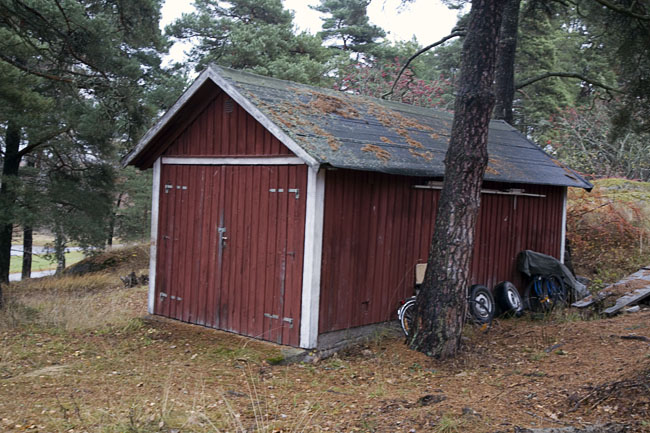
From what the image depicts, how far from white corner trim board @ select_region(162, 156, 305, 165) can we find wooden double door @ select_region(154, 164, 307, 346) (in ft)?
0.24

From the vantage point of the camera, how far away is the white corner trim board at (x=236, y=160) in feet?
25.4

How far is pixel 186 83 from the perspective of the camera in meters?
19.1

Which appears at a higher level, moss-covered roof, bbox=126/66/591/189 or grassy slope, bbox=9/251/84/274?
moss-covered roof, bbox=126/66/591/189

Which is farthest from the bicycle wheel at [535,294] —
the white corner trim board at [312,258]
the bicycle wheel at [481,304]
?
the white corner trim board at [312,258]

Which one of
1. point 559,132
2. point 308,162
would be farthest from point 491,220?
point 559,132

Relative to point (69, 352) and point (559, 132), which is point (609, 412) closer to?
point (69, 352)

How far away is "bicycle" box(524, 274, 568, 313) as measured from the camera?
34.8 feet

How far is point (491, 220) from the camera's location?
1009 cm

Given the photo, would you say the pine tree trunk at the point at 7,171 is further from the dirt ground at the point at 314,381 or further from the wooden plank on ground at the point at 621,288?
the wooden plank on ground at the point at 621,288

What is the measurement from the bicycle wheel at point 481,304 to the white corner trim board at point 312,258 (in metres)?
2.72

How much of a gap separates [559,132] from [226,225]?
17703 millimetres

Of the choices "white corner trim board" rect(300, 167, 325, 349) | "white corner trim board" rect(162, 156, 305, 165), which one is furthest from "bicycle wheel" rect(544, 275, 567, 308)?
"white corner trim board" rect(162, 156, 305, 165)

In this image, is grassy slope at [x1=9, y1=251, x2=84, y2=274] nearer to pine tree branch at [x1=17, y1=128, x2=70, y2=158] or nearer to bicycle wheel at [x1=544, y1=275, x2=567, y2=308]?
pine tree branch at [x1=17, y1=128, x2=70, y2=158]

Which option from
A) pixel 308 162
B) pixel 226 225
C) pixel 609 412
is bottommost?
pixel 609 412
